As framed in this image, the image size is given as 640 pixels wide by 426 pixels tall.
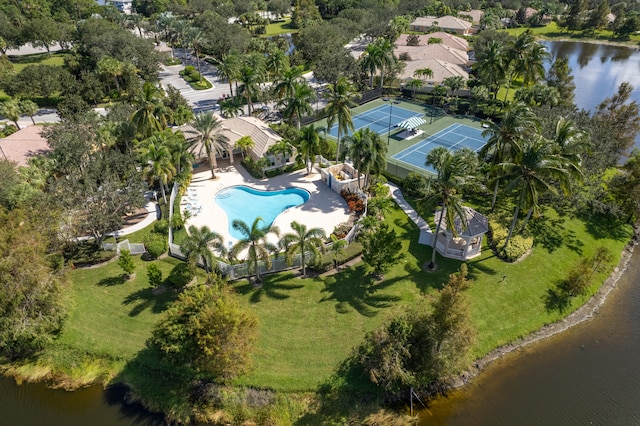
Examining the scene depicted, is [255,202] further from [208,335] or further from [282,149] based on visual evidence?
[208,335]

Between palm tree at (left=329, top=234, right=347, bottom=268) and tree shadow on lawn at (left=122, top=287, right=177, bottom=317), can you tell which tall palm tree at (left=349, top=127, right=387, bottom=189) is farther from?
tree shadow on lawn at (left=122, top=287, right=177, bottom=317)

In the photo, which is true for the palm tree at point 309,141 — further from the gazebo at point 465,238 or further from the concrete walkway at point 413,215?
the gazebo at point 465,238

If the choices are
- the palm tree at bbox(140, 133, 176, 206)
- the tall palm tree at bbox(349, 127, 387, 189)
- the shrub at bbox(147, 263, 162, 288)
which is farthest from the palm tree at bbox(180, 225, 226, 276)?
the tall palm tree at bbox(349, 127, 387, 189)

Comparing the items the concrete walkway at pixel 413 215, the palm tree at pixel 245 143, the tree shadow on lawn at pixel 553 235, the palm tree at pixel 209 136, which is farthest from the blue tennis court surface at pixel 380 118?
the tree shadow on lawn at pixel 553 235

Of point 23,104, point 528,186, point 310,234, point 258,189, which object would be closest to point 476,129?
point 528,186

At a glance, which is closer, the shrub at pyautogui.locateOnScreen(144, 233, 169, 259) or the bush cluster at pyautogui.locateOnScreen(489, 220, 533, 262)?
the shrub at pyautogui.locateOnScreen(144, 233, 169, 259)

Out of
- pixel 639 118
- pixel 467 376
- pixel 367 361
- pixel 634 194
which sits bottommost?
pixel 467 376

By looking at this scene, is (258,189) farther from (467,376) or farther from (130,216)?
(467,376)
